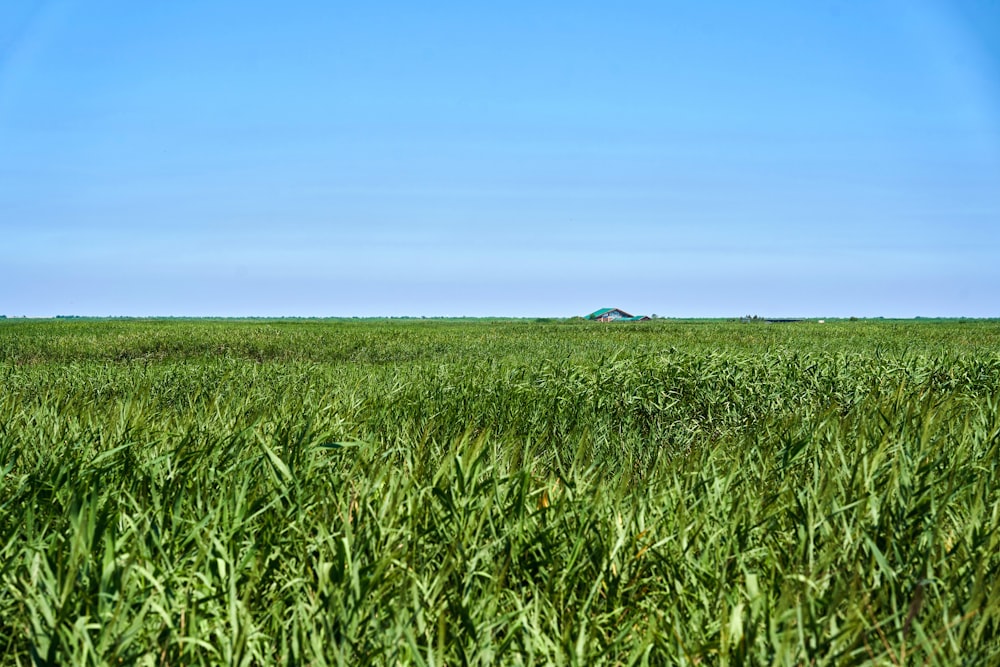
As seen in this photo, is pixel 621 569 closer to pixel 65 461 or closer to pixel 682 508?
pixel 682 508

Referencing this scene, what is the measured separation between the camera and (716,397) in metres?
8.88

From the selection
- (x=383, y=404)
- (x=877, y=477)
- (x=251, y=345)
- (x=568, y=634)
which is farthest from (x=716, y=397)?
(x=251, y=345)

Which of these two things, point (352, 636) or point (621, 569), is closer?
point (352, 636)

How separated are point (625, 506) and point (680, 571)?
634mm

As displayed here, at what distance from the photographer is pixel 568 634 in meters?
2.06

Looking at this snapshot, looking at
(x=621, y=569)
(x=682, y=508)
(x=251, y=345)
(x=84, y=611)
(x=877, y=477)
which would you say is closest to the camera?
(x=84, y=611)

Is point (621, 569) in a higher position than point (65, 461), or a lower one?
lower

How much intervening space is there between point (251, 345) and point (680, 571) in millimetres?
23453

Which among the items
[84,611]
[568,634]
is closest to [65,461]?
[84,611]

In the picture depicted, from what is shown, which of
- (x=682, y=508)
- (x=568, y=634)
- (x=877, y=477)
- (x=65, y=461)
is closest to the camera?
(x=568, y=634)

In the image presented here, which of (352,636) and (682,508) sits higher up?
(682,508)

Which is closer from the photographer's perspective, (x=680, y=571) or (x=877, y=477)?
(x=680, y=571)

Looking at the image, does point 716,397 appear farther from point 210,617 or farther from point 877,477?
point 210,617

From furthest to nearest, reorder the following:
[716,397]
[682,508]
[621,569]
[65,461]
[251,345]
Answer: [251,345], [716,397], [65,461], [682,508], [621,569]
